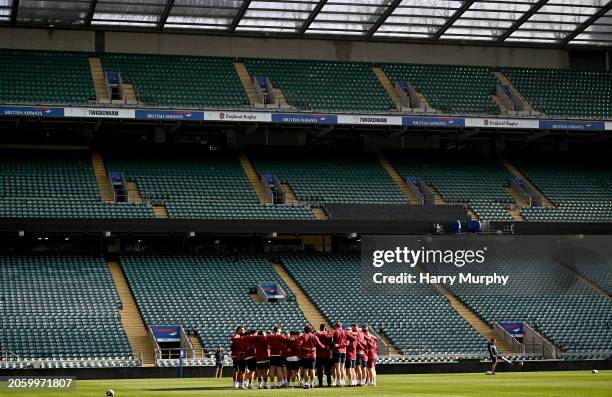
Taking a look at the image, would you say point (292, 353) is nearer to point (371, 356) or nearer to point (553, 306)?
point (371, 356)

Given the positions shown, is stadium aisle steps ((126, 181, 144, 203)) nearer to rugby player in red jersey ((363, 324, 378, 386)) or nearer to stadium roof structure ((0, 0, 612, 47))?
stadium roof structure ((0, 0, 612, 47))

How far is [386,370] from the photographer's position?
45.3 metres

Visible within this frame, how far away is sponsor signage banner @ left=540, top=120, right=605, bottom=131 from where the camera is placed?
60719 mm

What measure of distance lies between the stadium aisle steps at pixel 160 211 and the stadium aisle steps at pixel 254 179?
4742mm

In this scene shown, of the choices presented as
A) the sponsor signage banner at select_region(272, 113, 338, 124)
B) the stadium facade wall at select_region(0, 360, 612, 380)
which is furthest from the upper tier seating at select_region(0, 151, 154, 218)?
the stadium facade wall at select_region(0, 360, 612, 380)

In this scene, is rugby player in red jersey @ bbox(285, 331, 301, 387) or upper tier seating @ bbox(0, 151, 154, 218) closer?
rugby player in red jersey @ bbox(285, 331, 301, 387)

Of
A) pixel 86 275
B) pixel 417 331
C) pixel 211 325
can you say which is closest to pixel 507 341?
pixel 417 331

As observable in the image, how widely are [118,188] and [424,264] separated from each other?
21410 mm

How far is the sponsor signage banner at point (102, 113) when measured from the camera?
5509 cm

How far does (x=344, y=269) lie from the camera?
55.8 metres

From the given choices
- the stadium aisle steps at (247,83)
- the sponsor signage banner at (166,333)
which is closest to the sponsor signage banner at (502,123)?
the stadium aisle steps at (247,83)

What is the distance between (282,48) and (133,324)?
21.1 m

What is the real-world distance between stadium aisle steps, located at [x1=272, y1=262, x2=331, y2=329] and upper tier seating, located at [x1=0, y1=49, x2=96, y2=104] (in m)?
11.8

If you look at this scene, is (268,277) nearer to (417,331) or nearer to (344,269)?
(344,269)
